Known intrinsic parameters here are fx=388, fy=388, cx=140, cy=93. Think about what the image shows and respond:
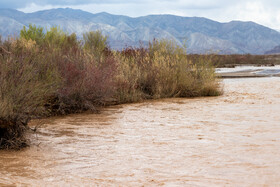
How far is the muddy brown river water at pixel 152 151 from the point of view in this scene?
5371mm

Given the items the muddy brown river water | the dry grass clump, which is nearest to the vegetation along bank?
the dry grass clump

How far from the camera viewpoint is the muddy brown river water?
17.6 feet

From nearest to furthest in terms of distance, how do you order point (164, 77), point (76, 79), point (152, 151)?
point (152, 151), point (76, 79), point (164, 77)

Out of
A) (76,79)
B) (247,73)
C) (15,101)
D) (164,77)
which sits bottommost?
(247,73)

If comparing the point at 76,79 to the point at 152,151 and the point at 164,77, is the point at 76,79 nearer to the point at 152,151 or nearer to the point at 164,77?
the point at 164,77

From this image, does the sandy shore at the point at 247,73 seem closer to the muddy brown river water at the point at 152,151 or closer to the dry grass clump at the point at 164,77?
the dry grass clump at the point at 164,77

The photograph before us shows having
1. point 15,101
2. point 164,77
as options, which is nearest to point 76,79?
point 15,101

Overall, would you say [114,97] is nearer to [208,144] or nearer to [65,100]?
[65,100]

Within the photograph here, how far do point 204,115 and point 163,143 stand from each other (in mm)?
3719

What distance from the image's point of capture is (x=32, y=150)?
700 centimetres

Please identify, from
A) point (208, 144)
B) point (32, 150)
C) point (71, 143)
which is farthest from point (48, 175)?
point (208, 144)

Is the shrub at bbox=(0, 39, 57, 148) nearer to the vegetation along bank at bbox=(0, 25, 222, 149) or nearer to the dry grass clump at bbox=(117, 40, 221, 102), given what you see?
the vegetation along bank at bbox=(0, 25, 222, 149)

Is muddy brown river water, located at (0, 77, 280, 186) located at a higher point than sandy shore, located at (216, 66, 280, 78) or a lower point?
lower

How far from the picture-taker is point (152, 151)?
689cm
